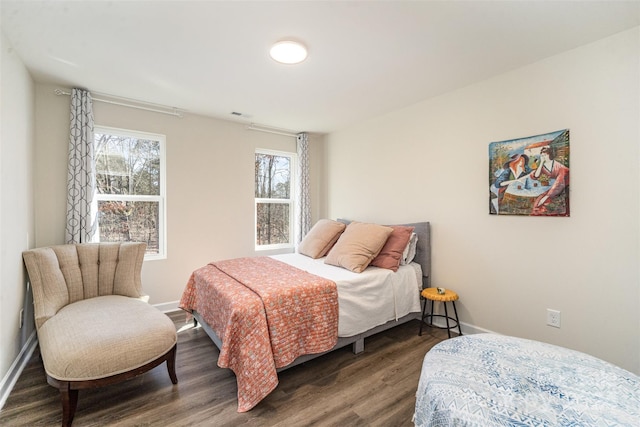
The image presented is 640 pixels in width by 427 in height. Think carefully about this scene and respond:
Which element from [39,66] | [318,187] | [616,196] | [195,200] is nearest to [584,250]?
[616,196]

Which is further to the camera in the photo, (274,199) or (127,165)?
(274,199)

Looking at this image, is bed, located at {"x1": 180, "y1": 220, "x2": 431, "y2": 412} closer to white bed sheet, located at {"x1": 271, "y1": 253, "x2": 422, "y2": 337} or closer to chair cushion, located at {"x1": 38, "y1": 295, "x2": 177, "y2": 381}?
white bed sheet, located at {"x1": 271, "y1": 253, "x2": 422, "y2": 337}

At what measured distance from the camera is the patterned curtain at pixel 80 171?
266 cm

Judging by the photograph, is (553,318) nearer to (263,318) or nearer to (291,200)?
(263,318)

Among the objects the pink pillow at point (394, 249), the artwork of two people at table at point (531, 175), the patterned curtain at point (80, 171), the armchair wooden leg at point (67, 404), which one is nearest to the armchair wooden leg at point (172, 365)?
the armchair wooden leg at point (67, 404)

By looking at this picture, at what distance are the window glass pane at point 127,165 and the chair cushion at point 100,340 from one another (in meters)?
1.49

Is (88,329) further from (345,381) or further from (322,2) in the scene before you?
(322,2)

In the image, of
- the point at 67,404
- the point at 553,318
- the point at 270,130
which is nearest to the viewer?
the point at 67,404

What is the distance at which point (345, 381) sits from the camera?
2.02m

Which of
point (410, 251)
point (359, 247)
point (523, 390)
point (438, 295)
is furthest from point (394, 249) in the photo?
point (523, 390)

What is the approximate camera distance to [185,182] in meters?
3.38

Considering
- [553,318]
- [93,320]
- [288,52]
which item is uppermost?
[288,52]

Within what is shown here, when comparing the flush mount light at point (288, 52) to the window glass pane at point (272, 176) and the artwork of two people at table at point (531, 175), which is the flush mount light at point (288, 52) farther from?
the window glass pane at point (272, 176)

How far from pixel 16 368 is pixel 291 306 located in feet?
6.54
